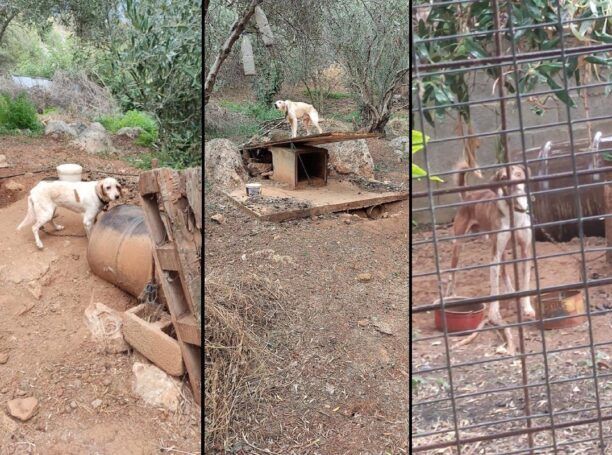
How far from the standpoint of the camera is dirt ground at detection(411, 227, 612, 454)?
168 centimetres

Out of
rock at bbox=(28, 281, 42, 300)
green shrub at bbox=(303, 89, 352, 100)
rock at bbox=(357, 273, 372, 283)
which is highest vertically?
green shrub at bbox=(303, 89, 352, 100)

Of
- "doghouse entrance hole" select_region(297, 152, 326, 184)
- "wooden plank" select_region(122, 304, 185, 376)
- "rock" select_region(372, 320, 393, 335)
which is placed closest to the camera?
"wooden plank" select_region(122, 304, 185, 376)

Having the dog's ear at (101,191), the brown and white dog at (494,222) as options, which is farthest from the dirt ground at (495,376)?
the dog's ear at (101,191)

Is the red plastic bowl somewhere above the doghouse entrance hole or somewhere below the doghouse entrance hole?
below

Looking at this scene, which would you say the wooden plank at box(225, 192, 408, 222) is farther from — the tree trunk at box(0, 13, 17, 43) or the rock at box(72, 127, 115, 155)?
the tree trunk at box(0, 13, 17, 43)

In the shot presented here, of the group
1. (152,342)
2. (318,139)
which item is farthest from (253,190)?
(152,342)

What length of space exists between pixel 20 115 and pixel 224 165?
1911 millimetres

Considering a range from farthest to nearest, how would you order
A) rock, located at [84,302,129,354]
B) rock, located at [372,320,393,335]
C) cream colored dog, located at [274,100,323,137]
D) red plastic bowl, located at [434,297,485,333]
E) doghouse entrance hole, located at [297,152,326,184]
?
doghouse entrance hole, located at [297,152,326,184] → cream colored dog, located at [274,100,323,137] → rock, located at [372,320,393,335] → red plastic bowl, located at [434,297,485,333] → rock, located at [84,302,129,354]

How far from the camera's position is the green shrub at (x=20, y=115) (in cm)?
301

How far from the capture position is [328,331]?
2.63 m

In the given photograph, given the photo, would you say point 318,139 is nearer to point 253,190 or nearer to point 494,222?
point 253,190

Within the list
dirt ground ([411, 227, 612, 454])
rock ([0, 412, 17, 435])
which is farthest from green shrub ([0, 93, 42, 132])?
dirt ground ([411, 227, 612, 454])

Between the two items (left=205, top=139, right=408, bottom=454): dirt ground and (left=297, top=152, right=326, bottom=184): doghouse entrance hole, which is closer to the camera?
(left=205, top=139, right=408, bottom=454): dirt ground

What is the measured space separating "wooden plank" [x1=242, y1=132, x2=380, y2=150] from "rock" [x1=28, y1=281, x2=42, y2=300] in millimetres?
2282
